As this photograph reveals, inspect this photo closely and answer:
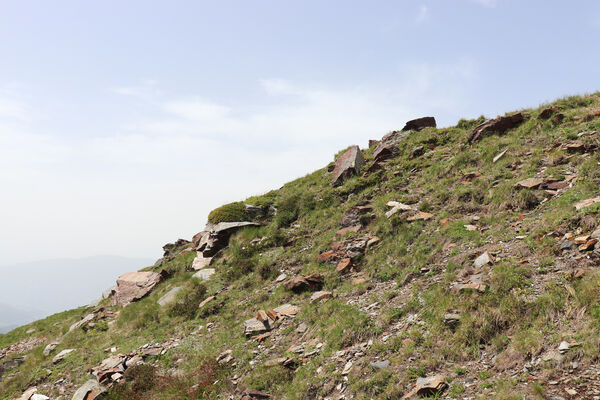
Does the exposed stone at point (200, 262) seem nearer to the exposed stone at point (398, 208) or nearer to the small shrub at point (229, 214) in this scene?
the small shrub at point (229, 214)

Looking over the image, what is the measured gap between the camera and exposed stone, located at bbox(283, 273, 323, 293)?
A: 1570cm

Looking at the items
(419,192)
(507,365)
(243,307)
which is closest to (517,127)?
(419,192)

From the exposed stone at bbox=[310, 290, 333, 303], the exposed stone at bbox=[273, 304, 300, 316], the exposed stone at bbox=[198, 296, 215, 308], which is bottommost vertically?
the exposed stone at bbox=[273, 304, 300, 316]

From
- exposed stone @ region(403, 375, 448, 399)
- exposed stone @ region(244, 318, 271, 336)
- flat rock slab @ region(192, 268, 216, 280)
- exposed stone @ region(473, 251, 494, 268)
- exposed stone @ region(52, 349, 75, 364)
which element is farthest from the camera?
flat rock slab @ region(192, 268, 216, 280)

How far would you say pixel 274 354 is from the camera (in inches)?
479

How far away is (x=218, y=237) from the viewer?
Result: 24281 mm

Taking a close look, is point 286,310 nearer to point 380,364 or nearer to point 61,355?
point 380,364

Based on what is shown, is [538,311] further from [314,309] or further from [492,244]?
[314,309]

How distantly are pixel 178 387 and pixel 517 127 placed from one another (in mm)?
→ 23191

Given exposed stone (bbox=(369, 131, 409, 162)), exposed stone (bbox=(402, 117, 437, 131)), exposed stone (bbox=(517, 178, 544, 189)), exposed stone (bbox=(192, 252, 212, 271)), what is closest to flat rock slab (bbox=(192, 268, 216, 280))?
exposed stone (bbox=(192, 252, 212, 271))

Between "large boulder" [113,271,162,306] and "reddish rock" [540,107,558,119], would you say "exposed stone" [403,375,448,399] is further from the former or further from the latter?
"large boulder" [113,271,162,306]

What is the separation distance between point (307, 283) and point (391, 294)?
15.2 feet

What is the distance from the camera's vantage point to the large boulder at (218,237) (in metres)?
24.1

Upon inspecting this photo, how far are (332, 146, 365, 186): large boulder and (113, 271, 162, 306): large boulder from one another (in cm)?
1526
